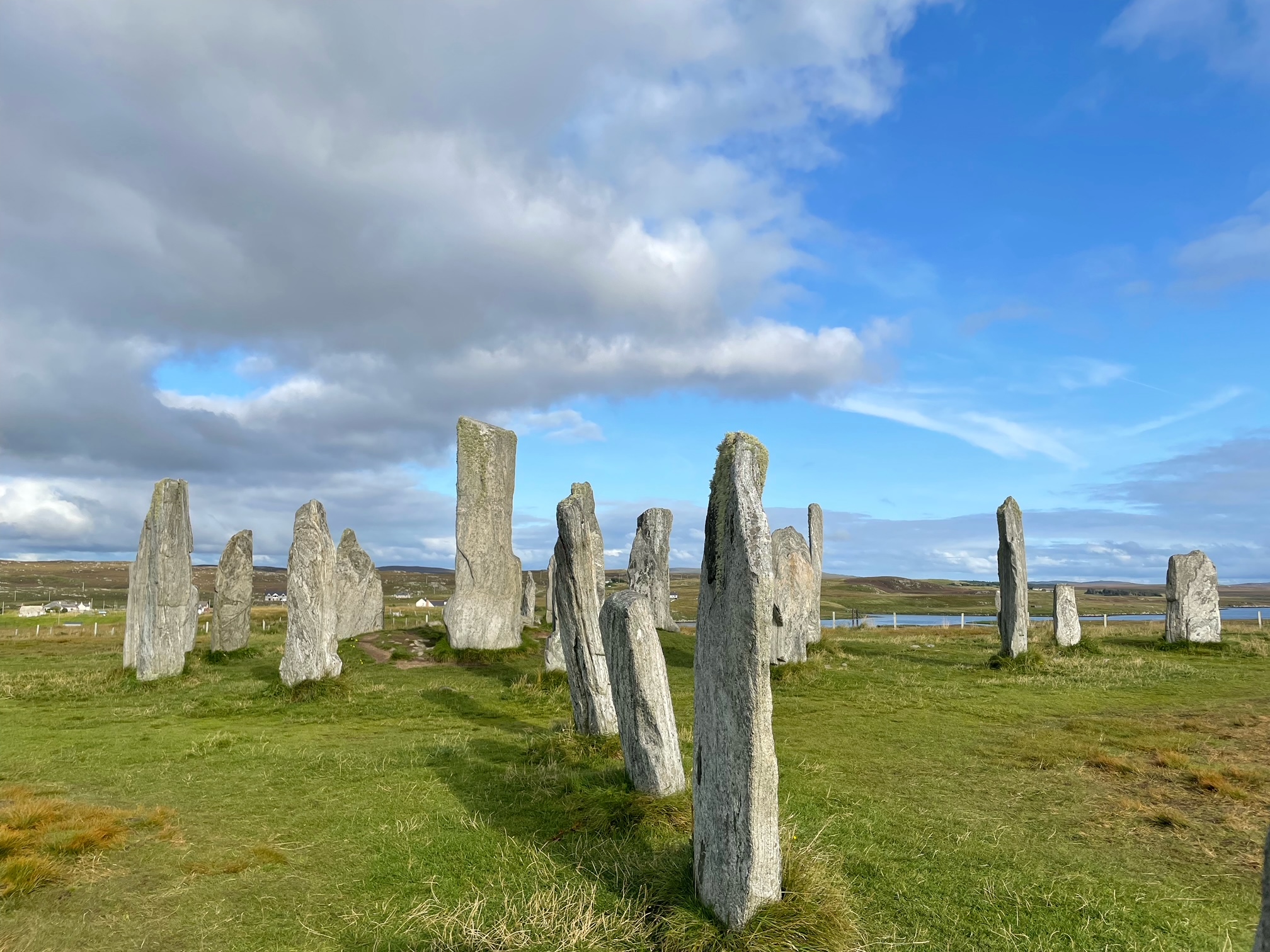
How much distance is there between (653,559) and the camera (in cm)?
2756

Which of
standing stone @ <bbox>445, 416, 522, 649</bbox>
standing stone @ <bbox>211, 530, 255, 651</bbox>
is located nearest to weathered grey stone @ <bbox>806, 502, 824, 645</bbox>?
standing stone @ <bbox>445, 416, 522, 649</bbox>

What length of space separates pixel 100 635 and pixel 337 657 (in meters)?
23.0

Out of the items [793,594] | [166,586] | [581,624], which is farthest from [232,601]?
[793,594]

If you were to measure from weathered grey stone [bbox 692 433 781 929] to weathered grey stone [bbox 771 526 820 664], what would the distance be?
11556 mm

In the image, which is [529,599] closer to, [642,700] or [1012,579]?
[1012,579]

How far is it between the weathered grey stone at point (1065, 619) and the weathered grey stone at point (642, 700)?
19399 millimetres

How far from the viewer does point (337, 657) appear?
52.7ft

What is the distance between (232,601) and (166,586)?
5884 millimetres

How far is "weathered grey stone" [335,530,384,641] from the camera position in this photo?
25.3m

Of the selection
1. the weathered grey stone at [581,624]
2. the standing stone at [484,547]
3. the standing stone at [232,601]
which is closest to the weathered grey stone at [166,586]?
the standing stone at [232,601]

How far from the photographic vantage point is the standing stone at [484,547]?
2086cm

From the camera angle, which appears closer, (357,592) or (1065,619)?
(1065,619)

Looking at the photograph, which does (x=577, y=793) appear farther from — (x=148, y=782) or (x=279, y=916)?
(x=148, y=782)

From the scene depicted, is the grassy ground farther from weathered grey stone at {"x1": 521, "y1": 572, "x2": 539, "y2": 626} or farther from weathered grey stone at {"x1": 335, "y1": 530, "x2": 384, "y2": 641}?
weathered grey stone at {"x1": 521, "y1": 572, "x2": 539, "y2": 626}
